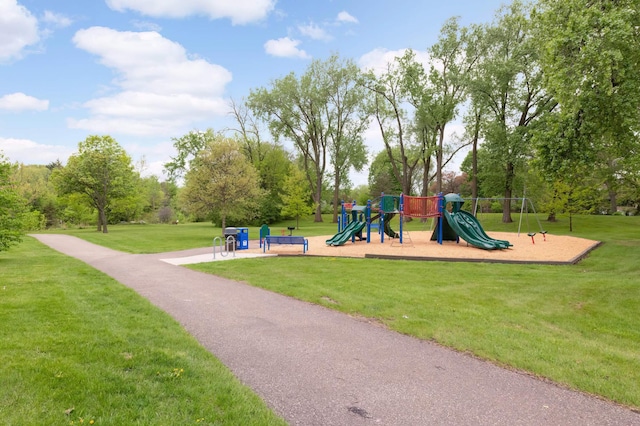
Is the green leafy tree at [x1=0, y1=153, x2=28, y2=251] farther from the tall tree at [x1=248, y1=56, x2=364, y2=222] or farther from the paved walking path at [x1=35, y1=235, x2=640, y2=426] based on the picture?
the tall tree at [x1=248, y1=56, x2=364, y2=222]

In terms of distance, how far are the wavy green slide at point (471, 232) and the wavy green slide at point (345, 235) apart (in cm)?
439

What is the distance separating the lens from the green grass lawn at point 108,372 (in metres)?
3.23

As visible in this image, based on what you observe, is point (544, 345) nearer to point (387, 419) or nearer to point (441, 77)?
point (387, 419)

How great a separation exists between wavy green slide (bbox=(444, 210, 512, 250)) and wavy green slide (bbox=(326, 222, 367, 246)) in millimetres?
4387

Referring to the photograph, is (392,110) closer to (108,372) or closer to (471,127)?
(471,127)

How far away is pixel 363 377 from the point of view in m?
4.15

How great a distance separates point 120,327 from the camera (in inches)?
222

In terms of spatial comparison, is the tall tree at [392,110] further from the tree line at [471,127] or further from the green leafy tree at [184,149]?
the green leafy tree at [184,149]

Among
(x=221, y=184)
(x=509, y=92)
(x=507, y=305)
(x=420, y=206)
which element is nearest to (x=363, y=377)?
(x=507, y=305)

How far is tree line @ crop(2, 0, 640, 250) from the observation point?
39.0 ft

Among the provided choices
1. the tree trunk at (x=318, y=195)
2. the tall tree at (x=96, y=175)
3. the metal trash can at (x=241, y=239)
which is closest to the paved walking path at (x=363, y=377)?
the metal trash can at (x=241, y=239)

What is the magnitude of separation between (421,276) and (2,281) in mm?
10245

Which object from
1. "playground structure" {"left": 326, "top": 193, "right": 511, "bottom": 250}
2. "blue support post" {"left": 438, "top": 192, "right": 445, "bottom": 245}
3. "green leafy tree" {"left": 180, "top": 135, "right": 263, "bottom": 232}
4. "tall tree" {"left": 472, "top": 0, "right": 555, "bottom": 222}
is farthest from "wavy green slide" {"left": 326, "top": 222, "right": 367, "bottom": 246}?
"tall tree" {"left": 472, "top": 0, "right": 555, "bottom": 222}

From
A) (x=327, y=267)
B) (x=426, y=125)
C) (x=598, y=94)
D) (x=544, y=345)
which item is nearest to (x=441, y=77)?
(x=426, y=125)
